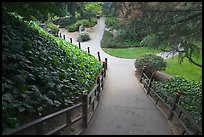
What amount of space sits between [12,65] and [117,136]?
3066 mm

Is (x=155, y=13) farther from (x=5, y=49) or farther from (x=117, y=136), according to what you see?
(x=5, y=49)

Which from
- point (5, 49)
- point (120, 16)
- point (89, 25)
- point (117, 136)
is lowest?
→ point (117, 136)

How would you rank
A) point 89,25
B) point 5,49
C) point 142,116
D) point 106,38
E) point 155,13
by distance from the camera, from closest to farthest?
point 5,49
point 155,13
point 142,116
point 106,38
point 89,25

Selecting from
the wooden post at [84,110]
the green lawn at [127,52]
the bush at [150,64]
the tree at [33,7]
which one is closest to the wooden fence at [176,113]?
the wooden post at [84,110]

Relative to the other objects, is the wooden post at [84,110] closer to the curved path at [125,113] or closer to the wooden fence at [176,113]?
the curved path at [125,113]

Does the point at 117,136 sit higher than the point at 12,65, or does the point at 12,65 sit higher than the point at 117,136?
the point at 12,65

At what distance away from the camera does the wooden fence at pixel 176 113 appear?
19.1ft

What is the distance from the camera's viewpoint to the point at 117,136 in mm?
5754

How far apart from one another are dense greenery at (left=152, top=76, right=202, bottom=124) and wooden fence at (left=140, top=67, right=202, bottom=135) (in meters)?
0.30

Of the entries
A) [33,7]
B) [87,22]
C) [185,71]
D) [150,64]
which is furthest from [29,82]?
[87,22]

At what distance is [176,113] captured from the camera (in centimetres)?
714

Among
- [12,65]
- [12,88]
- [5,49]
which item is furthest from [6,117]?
[5,49]

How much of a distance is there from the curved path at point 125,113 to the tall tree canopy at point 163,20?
2.29 metres

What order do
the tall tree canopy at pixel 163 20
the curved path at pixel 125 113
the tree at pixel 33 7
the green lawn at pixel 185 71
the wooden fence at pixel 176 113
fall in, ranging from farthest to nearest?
the green lawn at pixel 185 71
the tree at pixel 33 7
the tall tree canopy at pixel 163 20
the curved path at pixel 125 113
the wooden fence at pixel 176 113
